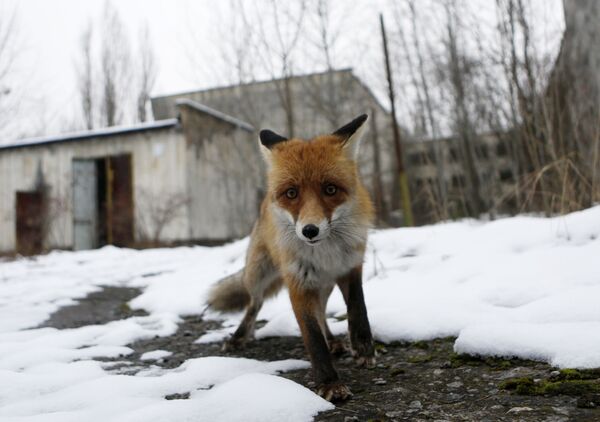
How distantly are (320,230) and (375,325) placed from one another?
123 centimetres

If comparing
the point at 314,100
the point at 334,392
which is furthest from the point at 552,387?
the point at 314,100

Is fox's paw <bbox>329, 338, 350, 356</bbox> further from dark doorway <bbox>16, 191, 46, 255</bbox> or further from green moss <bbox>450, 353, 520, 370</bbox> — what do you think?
dark doorway <bbox>16, 191, 46, 255</bbox>

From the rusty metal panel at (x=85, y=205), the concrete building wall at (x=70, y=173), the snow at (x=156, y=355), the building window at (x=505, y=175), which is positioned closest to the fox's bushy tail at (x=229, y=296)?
the snow at (x=156, y=355)

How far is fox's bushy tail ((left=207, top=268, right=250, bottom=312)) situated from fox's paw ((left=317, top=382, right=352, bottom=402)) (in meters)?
1.77

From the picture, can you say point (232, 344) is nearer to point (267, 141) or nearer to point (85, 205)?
point (267, 141)

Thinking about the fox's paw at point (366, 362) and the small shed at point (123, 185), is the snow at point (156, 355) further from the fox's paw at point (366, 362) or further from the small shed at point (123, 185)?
the small shed at point (123, 185)

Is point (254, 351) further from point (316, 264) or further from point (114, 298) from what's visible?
point (114, 298)

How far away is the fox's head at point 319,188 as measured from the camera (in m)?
2.20

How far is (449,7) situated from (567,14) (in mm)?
5216

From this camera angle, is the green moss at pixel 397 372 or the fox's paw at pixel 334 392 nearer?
the fox's paw at pixel 334 392

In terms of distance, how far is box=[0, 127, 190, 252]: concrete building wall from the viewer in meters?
13.5

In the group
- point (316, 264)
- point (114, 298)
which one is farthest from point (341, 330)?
point (114, 298)

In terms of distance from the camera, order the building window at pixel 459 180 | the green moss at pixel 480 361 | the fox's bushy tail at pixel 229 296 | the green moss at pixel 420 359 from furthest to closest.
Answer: the building window at pixel 459 180 → the fox's bushy tail at pixel 229 296 → the green moss at pixel 420 359 → the green moss at pixel 480 361

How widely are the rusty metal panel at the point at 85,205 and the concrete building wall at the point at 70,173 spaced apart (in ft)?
0.57
